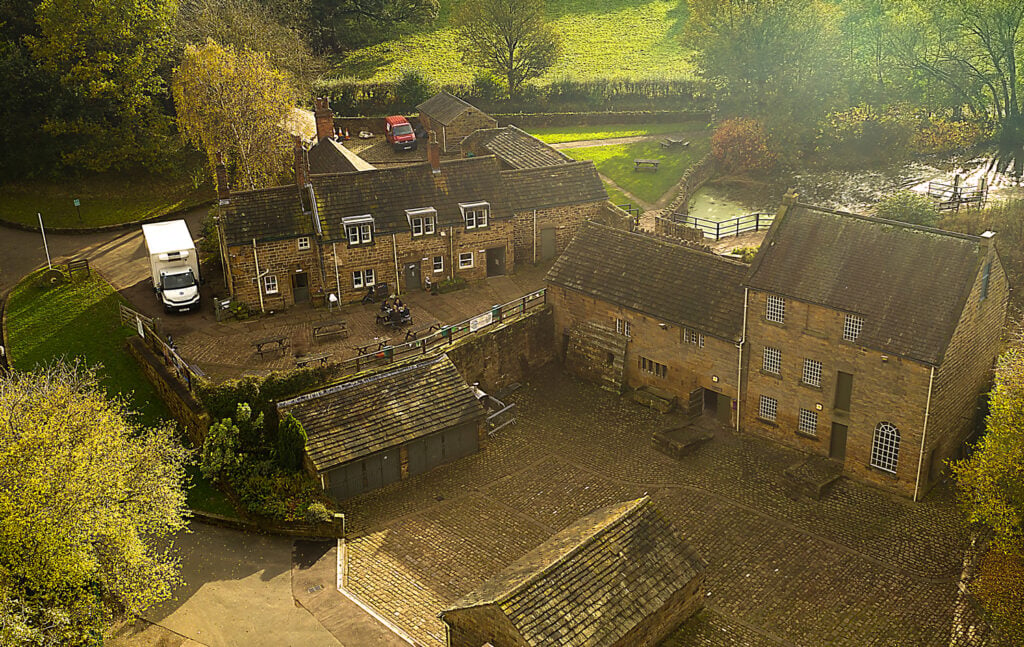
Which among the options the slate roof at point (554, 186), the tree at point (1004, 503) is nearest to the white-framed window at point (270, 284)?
the slate roof at point (554, 186)

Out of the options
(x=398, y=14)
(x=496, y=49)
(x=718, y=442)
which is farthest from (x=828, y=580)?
(x=398, y=14)

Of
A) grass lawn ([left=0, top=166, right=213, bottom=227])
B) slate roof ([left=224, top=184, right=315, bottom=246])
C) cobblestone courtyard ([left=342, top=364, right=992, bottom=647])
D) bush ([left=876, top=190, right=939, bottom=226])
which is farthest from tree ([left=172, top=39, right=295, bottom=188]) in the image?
bush ([left=876, top=190, right=939, bottom=226])

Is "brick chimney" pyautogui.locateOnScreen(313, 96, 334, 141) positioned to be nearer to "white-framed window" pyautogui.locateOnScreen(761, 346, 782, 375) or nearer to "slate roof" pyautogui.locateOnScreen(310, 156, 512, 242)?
"slate roof" pyautogui.locateOnScreen(310, 156, 512, 242)

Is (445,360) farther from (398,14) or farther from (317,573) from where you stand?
(398,14)

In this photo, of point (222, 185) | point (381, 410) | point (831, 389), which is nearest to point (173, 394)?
point (381, 410)

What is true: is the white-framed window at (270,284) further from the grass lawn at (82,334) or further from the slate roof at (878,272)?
the slate roof at (878,272)

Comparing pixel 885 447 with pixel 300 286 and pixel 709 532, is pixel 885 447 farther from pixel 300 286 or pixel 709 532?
pixel 300 286
